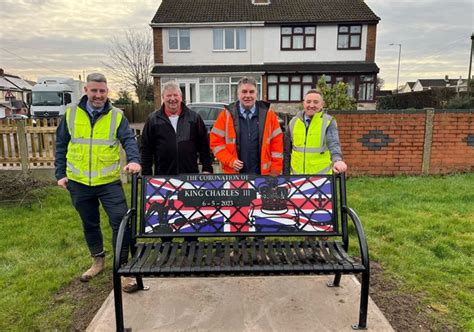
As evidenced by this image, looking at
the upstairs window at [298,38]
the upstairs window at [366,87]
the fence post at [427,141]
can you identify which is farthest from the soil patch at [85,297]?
the upstairs window at [366,87]

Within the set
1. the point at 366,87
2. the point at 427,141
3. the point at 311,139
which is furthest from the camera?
the point at 366,87

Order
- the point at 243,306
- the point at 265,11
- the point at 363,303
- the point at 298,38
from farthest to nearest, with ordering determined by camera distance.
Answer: the point at 265,11 < the point at 298,38 < the point at 243,306 < the point at 363,303

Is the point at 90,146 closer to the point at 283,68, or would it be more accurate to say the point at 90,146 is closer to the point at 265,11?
the point at 283,68

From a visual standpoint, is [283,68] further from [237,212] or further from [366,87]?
[237,212]

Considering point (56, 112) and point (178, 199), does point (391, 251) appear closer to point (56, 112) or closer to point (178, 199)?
point (178, 199)

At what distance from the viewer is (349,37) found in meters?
23.9

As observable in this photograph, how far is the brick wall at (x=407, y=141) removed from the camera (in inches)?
290

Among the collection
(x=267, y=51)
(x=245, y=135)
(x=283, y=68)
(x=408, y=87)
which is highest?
(x=408, y=87)

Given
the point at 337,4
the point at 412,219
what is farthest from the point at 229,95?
the point at 412,219

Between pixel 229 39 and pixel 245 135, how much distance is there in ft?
73.9

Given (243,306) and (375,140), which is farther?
(375,140)

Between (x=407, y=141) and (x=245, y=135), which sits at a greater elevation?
(x=245, y=135)

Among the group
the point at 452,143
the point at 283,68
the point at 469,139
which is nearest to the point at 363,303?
the point at 452,143

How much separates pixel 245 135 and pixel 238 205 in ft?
2.43
